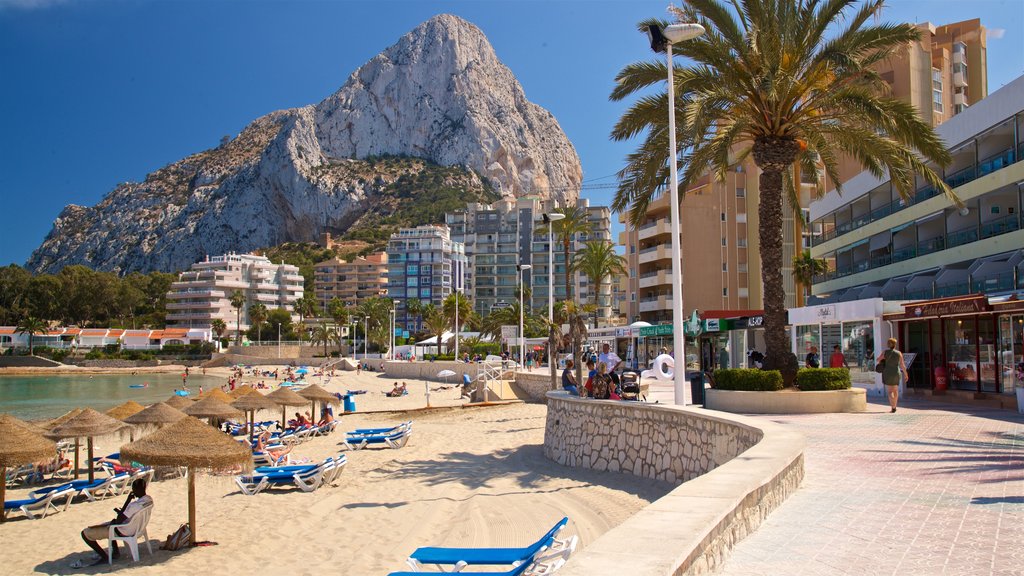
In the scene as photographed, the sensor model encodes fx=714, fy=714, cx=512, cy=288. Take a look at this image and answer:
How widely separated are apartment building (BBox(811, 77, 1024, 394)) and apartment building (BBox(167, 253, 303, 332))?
108 m

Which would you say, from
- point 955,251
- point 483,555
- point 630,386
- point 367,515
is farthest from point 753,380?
point 955,251

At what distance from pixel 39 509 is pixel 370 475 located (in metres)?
6.20

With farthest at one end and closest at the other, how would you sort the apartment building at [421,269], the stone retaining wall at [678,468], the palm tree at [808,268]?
the apartment building at [421,269]
the palm tree at [808,268]
the stone retaining wall at [678,468]

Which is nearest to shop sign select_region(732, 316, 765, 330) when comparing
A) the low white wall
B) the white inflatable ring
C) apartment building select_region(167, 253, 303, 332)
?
the white inflatable ring

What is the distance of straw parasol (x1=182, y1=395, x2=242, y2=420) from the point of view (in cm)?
2014

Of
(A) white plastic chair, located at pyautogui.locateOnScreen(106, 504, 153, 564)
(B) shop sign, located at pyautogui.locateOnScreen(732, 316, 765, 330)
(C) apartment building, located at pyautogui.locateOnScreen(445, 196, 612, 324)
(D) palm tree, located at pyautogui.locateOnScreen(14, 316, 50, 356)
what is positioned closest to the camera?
(A) white plastic chair, located at pyautogui.locateOnScreen(106, 504, 153, 564)

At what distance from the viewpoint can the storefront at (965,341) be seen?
49.6 ft

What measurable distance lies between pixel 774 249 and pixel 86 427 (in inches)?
644

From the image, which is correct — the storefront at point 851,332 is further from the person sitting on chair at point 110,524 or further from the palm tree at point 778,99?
the person sitting on chair at point 110,524

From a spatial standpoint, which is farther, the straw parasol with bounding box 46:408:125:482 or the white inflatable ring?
the white inflatable ring

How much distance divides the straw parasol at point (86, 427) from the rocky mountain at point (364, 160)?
153 meters

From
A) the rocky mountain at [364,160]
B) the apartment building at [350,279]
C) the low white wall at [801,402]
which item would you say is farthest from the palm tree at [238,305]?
the low white wall at [801,402]

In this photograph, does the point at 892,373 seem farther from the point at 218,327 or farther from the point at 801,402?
the point at 218,327

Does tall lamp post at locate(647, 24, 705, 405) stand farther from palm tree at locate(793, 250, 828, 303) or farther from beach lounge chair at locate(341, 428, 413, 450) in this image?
palm tree at locate(793, 250, 828, 303)
